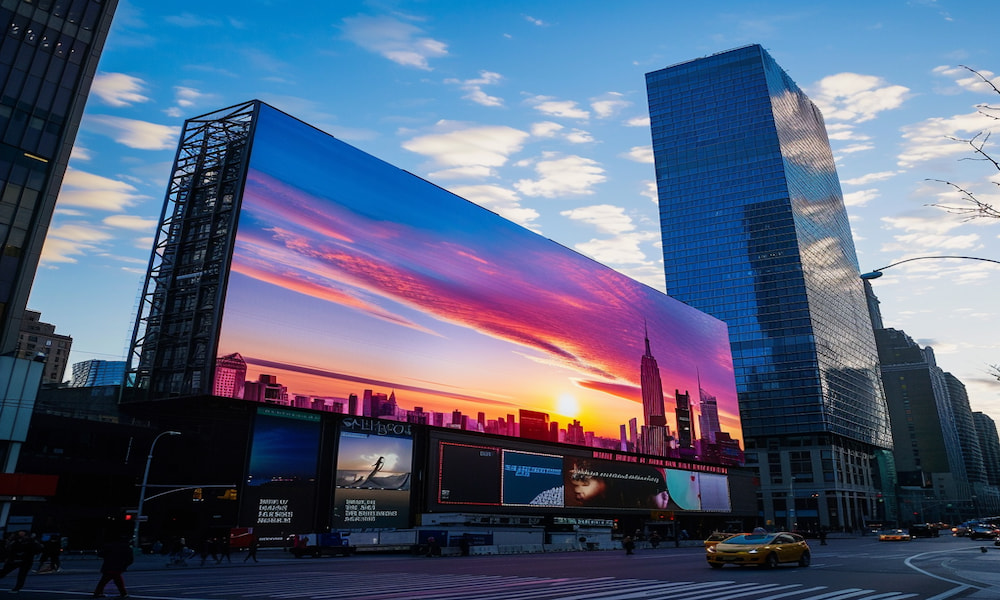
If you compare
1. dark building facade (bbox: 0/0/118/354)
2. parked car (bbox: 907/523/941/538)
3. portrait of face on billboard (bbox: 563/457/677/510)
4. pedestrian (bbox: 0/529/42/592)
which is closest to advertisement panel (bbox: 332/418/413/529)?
portrait of face on billboard (bbox: 563/457/677/510)

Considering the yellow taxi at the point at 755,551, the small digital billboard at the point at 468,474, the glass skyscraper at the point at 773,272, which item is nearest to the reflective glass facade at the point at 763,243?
the glass skyscraper at the point at 773,272

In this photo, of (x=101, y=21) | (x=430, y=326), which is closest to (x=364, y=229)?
(x=430, y=326)

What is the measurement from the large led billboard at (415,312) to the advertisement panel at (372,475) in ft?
7.22

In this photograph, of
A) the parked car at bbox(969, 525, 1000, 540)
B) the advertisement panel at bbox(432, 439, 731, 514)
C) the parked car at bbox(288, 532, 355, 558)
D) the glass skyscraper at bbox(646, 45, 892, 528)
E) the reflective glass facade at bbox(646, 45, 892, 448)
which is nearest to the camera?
the parked car at bbox(288, 532, 355, 558)

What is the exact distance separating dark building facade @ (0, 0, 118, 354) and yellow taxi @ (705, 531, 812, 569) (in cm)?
4646

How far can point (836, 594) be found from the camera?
1622 cm

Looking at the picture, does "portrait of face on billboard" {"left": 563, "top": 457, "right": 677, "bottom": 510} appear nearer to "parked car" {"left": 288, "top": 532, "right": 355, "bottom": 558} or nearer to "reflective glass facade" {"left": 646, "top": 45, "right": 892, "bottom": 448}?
"parked car" {"left": 288, "top": 532, "right": 355, "bottom": 558}

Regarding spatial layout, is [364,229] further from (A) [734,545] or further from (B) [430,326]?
(A) [734,545]

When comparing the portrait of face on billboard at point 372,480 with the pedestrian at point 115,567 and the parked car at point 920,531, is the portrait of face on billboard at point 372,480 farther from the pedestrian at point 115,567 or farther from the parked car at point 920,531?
the parked car at point 920,531

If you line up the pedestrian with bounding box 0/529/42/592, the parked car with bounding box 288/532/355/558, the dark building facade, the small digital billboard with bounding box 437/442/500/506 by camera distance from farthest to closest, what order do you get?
the small digital billboard with bounding box 437/442/500/506
the parked car with bounding box 288/532/355/558
the dark building facade
the pedestrian with bounding box 0/529/42/592

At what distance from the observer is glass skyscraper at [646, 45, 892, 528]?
14838cm

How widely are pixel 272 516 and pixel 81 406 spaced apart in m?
28.3

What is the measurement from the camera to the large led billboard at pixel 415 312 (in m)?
55.6

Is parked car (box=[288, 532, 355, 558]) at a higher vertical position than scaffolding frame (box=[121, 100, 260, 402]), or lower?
lower
